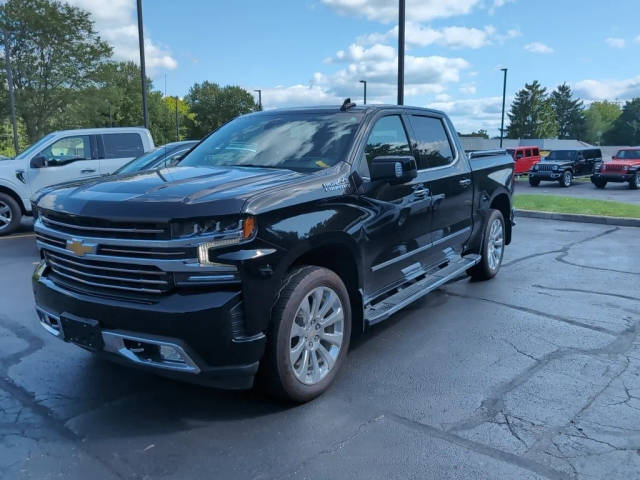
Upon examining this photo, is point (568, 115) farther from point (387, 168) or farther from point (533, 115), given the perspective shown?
point (387, 168)

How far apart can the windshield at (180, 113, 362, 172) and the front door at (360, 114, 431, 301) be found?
25 cm

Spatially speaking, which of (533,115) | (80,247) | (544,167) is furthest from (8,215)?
(533,115)

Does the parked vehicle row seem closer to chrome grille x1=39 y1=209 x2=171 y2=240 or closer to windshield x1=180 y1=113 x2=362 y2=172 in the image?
windshield x1=180 y1=113 x2=362 y2=172

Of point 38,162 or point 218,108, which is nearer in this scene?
point 38,162

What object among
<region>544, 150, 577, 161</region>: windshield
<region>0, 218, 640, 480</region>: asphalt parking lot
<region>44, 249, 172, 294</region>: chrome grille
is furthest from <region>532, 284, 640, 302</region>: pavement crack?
<region>544, 150, 577, 161</region>: windshield

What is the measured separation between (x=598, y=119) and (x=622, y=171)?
4711 inches

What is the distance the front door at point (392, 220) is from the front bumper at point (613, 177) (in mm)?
21937

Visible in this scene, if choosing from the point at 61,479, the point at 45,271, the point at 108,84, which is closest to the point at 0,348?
the point at 45,271

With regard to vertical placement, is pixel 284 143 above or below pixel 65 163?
above

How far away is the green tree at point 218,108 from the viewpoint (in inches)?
3147

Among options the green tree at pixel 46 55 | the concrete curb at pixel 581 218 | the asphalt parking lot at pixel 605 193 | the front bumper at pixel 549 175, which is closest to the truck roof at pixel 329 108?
the concrete curb at pixel 581 218

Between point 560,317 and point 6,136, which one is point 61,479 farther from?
point 6,136

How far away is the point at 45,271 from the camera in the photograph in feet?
12.1

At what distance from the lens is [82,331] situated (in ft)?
10.4
